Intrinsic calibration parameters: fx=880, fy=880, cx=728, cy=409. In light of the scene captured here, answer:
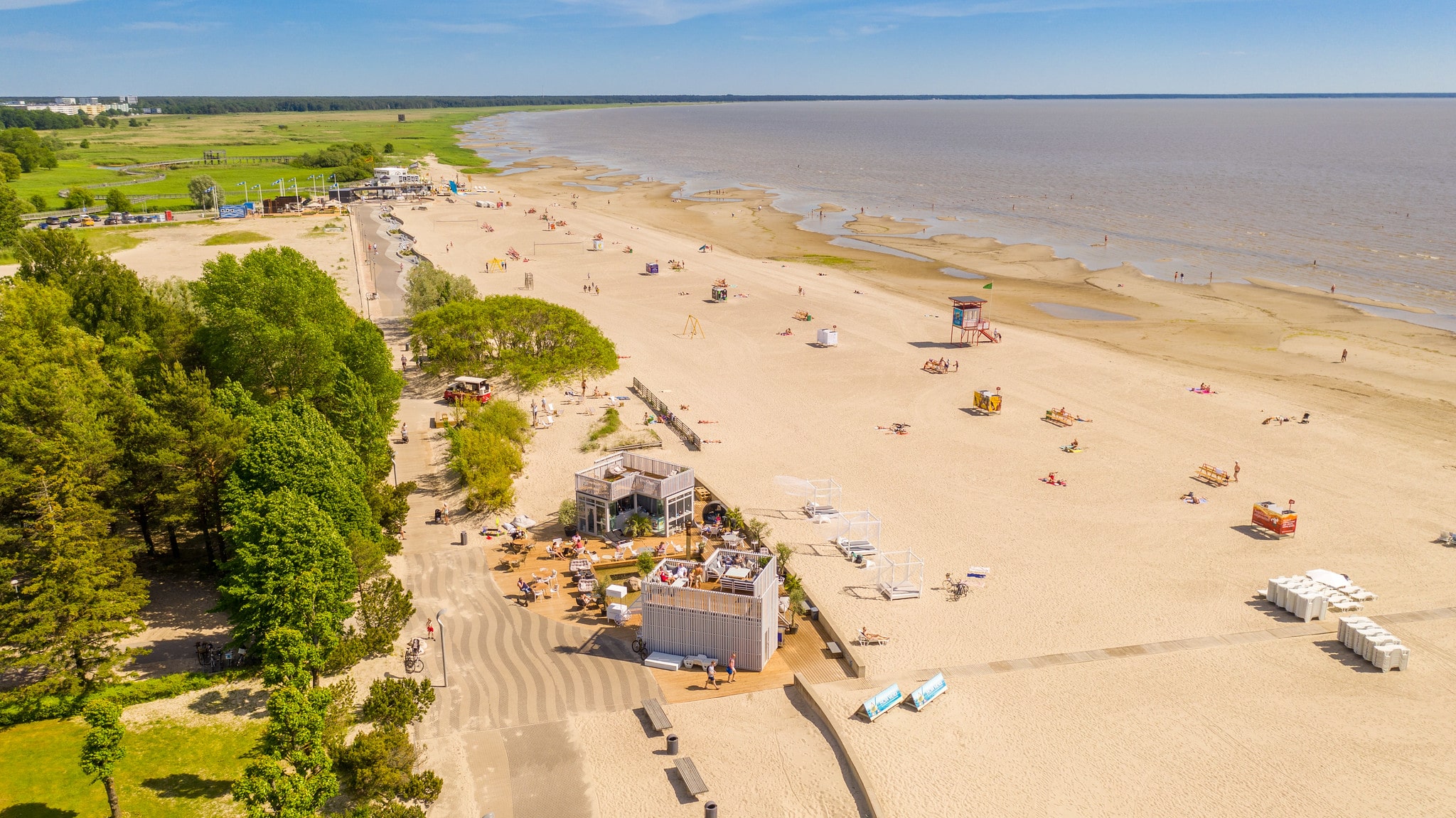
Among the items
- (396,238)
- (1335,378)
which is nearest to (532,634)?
(1335,378)

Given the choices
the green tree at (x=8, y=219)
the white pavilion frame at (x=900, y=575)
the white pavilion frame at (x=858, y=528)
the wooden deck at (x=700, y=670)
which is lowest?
the wooden deck at (x=700, y=670)

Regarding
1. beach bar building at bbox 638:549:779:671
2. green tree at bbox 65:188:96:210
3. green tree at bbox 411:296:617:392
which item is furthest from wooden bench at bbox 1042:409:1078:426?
green tree at bbox 65:188:96:210

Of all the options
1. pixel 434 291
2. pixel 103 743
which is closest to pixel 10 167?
pixel 434 291

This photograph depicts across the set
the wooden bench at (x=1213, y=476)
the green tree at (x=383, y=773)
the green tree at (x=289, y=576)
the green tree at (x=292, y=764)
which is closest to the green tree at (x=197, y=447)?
the green tree at (x=289, y=576)

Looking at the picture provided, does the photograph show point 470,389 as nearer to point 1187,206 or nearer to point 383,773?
point 383,773

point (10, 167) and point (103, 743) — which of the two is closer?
point (103, 743)

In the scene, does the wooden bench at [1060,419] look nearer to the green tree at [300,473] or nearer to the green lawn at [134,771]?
the green tree at [300,473]
